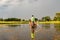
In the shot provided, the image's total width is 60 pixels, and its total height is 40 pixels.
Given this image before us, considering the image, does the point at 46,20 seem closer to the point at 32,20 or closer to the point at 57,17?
the point at 57,17

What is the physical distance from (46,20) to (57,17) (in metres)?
6.63

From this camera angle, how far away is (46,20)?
126250 mm

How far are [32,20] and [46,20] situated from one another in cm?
10301

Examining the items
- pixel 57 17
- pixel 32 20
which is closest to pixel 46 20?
pixel 57 17

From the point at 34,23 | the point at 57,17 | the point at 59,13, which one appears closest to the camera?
the point at 34,23

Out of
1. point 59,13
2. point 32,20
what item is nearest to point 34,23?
point 32,20

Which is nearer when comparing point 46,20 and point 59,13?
point 46,20

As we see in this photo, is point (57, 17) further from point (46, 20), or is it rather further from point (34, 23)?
point (34, 23)

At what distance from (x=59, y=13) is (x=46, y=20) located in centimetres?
1356

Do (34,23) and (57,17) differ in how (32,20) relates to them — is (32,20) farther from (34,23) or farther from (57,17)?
(57,17)

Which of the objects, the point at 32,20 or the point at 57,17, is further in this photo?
the point at 57,17

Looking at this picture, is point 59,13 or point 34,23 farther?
point 59,13

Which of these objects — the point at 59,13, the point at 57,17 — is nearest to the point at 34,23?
the point at 57,17

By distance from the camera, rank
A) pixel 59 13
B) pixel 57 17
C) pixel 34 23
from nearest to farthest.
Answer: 1. pixel 34 23
2. pixel 57 17
3. pixel 59 13
